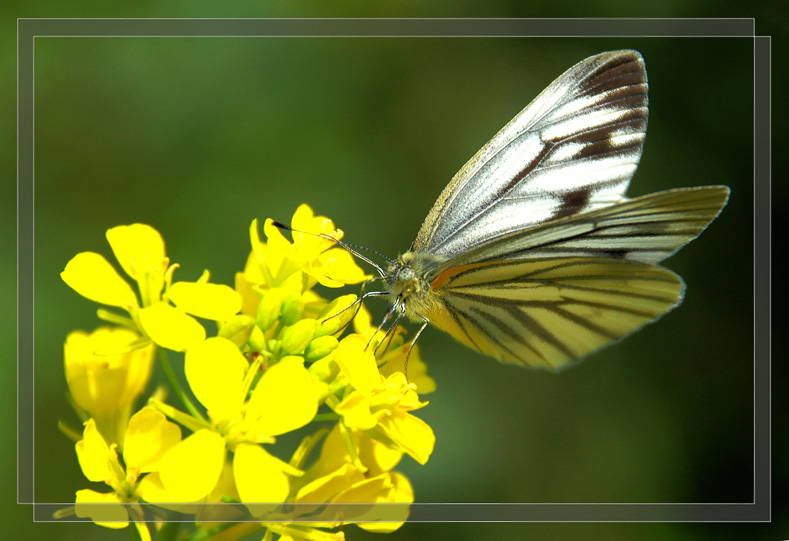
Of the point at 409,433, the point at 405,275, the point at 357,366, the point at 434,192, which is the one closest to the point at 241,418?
the point at 357,366


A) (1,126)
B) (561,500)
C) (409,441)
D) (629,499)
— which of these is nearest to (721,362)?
(629,499)

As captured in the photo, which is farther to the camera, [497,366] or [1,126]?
[497,366]

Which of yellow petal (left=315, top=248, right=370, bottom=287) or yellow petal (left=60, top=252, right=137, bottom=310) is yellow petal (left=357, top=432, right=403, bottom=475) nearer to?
yellow petal (left=315, top=248, right=370, bottom=287)

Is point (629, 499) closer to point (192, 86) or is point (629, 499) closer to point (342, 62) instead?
point (342, 62)

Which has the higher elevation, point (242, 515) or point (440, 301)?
point (440, 301)

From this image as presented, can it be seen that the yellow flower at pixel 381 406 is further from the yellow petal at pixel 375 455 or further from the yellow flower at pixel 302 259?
the yellow flower at pixel 302 259

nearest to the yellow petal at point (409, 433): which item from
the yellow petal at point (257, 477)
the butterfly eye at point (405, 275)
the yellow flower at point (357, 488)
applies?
the yellow flower at point (357, 488)

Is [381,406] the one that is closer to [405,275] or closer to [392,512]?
[392,512]
